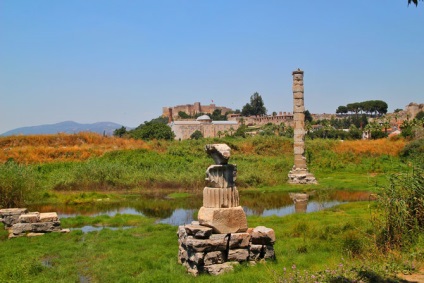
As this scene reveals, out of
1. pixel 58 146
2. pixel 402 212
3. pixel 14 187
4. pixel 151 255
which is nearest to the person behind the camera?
pixel 402 212

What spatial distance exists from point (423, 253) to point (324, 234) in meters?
3.34

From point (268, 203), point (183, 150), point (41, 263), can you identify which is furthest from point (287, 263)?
point (183, 150)

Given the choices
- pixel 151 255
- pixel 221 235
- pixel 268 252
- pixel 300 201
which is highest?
pixel 221 235

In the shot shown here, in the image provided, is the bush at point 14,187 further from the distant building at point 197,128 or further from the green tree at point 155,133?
the distant building at point 197,128

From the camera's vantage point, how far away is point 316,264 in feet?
27.8

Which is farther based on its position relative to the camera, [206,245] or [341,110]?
[341,110]

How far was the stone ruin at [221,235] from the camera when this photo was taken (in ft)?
27.6

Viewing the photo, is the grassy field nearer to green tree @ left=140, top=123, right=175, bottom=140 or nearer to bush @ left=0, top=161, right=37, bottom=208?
bush @ left=0, top=161, right=37, bottom=208

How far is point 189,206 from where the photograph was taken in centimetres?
2009

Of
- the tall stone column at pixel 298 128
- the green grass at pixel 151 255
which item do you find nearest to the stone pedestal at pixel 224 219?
Result: the green grass at pixel 151 255

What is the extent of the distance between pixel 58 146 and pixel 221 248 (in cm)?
3863

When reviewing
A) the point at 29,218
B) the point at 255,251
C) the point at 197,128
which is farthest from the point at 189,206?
the point at 197,128

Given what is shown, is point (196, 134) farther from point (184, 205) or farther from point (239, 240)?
point (239, 240)

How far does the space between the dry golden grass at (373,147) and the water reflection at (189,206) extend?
20230 mm
